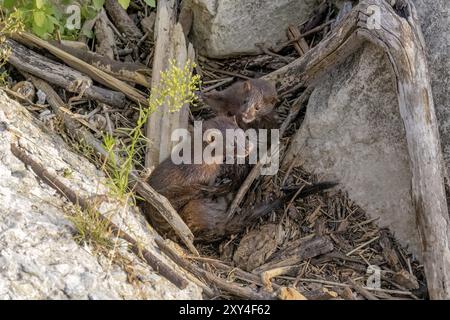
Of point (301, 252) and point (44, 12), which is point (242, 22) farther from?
point (301, 252)

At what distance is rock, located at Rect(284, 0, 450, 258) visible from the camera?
4.84 meters

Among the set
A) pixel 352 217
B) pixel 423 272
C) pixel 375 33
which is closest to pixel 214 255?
pixel 352 217

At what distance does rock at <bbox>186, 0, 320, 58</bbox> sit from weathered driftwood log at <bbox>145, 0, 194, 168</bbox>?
0.66ft

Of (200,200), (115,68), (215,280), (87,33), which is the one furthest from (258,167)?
(87,33)

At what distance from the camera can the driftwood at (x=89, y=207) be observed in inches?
160

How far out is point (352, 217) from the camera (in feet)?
16.5

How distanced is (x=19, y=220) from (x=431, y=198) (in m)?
2.53

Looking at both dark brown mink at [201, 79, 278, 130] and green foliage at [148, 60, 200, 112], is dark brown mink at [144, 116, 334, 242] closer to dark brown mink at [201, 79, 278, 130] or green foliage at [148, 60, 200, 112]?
green foliage at [148, 60, 200, 112]

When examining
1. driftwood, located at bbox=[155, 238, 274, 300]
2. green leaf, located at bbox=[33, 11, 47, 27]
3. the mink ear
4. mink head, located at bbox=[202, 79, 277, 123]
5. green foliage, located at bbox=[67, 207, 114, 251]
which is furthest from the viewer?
the mink ear

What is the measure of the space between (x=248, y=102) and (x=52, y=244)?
92.5 inches

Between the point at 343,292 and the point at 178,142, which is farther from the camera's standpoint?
the point at 178,142

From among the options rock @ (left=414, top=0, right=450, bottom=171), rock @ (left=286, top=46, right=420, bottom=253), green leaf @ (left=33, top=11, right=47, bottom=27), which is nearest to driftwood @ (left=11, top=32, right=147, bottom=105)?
green leaf @ (left=33, top=11, right=47, bottom=27)

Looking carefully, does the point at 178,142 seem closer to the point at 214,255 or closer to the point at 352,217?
the point at 214,255
